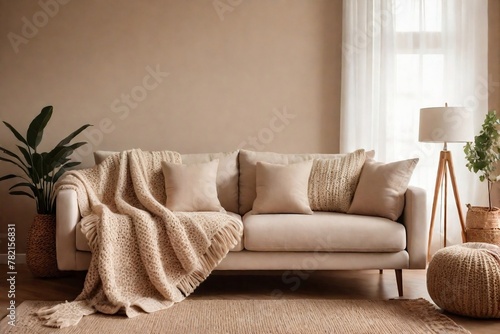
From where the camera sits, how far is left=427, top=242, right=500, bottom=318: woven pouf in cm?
280

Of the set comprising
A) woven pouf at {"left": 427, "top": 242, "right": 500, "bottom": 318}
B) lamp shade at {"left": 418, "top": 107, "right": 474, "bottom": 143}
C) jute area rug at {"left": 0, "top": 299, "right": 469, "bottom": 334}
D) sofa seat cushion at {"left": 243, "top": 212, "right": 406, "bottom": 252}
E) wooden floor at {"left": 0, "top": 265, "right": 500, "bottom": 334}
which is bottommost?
wooden floor at {"left": 0, "top": 265, "right": 500, "bottom": 334}

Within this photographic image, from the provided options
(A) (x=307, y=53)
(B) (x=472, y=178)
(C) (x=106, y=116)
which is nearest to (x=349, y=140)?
(A) (x=307, y=53)

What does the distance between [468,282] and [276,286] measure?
1274 millimetres

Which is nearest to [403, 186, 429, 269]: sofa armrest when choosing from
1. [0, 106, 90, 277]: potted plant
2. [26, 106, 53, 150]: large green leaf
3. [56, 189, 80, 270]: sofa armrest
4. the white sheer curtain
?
the white sheer curtain

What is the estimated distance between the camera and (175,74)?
4.46 metres

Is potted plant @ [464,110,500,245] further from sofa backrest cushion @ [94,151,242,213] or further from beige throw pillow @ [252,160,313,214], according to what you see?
sofa backrest cushion @ [94,151,242,213]

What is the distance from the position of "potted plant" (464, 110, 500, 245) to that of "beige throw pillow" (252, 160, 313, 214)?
4.33 ft

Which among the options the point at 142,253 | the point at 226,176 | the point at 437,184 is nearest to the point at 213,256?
the point at 142,253

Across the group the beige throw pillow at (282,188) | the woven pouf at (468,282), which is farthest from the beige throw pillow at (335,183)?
the woven pouf at (468,282)

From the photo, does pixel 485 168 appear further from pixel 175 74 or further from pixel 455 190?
pixel 175 74

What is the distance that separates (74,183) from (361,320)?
1958 millimetres

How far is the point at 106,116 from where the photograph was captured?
4438 millimetres

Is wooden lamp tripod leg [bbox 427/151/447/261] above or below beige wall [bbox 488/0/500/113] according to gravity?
below

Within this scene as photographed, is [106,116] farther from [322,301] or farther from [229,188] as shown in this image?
[322,301]
